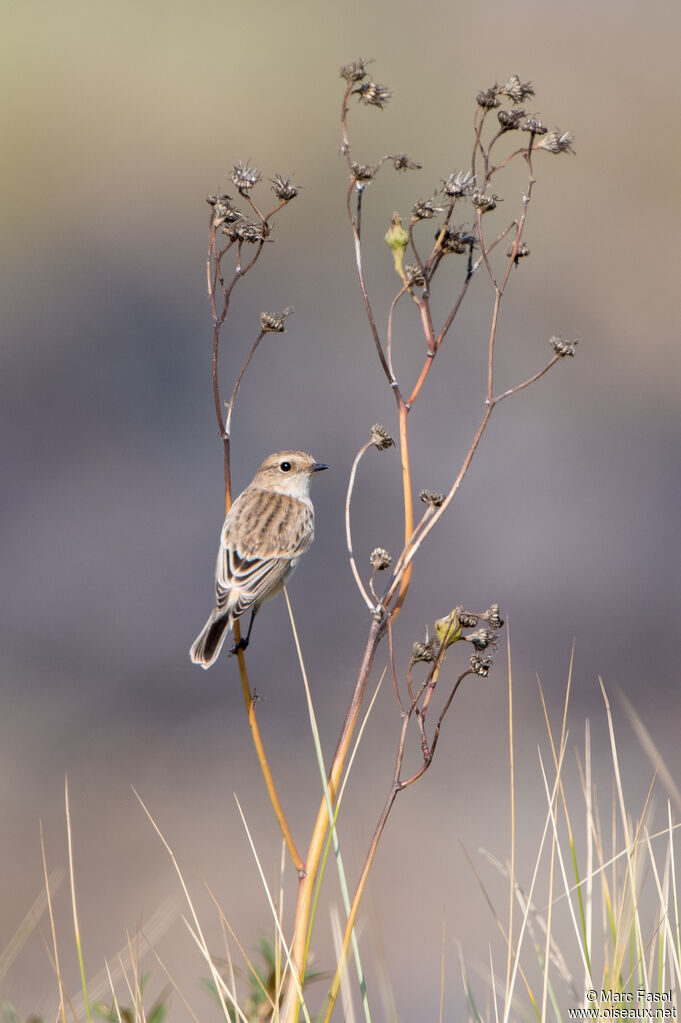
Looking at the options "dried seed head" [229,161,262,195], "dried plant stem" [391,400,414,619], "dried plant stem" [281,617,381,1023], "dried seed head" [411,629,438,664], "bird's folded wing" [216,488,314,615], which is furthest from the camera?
"bird's folded wing" [216,488,314,615]

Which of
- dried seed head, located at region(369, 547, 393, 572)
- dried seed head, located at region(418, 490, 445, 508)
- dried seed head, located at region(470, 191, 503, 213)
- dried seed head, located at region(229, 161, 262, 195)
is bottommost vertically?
dried seed head, located at region(369, 547, 393, 572)

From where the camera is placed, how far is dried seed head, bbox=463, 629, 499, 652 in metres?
2.48

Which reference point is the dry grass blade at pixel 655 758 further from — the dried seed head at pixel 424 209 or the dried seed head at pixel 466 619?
the dried seed head at pixel 424 209

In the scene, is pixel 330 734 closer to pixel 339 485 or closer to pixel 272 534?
pixel 339 485

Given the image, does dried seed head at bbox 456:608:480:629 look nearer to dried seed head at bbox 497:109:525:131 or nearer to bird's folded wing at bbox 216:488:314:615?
dried seed head at bbox 497:109:525:131

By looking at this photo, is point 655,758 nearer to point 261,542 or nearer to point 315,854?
point 315,854

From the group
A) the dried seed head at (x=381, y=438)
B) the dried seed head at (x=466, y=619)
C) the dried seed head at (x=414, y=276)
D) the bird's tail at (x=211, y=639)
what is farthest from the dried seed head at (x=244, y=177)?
the bird's tail at (x=211, y=639)

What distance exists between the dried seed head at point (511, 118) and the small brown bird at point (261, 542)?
1.78 m

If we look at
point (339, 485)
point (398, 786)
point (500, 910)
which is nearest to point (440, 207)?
point (398, 786)

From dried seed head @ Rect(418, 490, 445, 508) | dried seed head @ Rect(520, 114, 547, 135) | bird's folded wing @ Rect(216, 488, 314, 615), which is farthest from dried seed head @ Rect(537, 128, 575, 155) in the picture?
bird's folded wing @ Rect(216, 488, 314, 615)

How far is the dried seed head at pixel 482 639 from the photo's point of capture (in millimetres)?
2477

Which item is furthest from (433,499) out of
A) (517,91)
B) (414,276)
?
(517,91)

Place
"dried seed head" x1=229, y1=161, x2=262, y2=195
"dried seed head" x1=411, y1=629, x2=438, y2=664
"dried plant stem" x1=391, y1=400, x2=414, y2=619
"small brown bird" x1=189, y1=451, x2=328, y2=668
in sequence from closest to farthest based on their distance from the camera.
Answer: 1. "dried plant stem" x1=391, y1=400, x2=414, y2=619
2. "dried seed head" x1=411, y1=629, x2=438, y2=664
3. "dried seed head" x1=229, y1=161, x2=262, y2=195
4. "small brown bird" x1=189, y1=451, x2=328, y2=668

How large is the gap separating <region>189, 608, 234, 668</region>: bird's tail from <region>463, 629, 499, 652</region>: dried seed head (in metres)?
1.35
